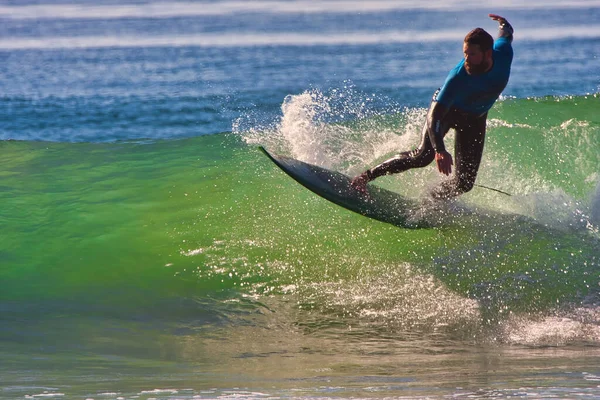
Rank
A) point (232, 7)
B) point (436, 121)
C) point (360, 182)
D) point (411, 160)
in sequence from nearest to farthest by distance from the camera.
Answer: point (436, 121) < point (411, 160) < point (360, 182) < point (232, 7)

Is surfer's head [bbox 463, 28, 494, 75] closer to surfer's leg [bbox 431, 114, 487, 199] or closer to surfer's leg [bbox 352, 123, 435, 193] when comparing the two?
surfer's leg [bbox 431, 114, 487, 199]

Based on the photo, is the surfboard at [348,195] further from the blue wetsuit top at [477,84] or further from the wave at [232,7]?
the wave at [232,7]

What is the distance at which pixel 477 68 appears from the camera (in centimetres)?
608

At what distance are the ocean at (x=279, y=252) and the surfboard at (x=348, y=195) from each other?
0.79ft

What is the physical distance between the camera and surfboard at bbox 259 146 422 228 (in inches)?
261

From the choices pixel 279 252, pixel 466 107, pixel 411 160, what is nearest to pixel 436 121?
pixel 466 107

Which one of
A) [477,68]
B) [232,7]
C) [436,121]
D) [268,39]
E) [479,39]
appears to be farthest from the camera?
[232,7]

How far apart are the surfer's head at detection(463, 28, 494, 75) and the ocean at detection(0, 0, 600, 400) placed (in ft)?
4.74

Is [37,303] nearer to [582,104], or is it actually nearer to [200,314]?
[200,314]

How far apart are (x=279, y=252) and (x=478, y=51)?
2310mm

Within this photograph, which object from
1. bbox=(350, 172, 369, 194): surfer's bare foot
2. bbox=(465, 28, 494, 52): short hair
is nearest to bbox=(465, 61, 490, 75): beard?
bbox=(465, 28, 494, 52): short hair

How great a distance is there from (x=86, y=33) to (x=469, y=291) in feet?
53.6

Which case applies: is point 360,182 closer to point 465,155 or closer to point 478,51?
point 465,155

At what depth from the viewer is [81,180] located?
9625 mm
